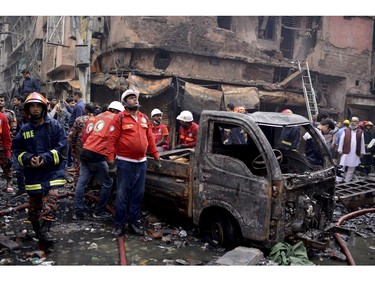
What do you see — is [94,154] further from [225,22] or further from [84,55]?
[225,22]

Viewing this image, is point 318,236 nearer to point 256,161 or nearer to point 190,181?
point 256,161

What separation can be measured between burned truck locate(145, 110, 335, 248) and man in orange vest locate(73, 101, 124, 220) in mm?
737

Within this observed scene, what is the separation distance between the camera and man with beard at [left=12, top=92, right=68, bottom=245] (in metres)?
4.29

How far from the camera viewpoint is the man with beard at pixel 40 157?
4289 mm

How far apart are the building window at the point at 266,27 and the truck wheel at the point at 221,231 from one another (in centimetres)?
1205

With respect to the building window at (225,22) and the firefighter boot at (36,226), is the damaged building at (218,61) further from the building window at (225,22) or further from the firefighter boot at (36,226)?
the firefighter boot at (36,226)

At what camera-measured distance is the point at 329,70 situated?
15.6 meters

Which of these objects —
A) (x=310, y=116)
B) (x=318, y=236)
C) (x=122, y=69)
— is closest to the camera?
(x=318, y=236)

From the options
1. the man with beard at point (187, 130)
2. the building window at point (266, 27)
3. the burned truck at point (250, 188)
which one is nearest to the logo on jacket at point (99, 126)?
the burned truck at point (250, 188)

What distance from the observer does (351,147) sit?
366 inches

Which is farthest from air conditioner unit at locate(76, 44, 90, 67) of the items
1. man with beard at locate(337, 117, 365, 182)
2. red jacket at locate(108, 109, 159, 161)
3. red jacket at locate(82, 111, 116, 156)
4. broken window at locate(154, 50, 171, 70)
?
man with beard at locate(337, 117, 365, 182)

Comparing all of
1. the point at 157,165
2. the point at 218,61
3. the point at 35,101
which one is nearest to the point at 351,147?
the point at 157,165
